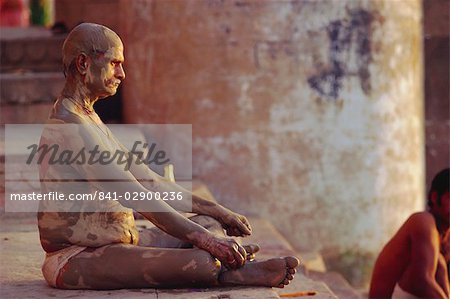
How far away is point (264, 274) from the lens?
455cm

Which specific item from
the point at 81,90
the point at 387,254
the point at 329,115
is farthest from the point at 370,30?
the point at 81,90

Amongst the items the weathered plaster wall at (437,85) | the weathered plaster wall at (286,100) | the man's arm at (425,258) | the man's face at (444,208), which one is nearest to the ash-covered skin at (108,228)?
the man's arm at (425,258)

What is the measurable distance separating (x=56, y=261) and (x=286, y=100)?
12.8ft

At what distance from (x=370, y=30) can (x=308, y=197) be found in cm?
136

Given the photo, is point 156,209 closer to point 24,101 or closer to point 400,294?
point 400,294

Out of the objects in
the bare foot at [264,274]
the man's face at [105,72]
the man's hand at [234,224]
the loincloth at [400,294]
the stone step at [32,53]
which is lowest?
the loincloth at [400,294]

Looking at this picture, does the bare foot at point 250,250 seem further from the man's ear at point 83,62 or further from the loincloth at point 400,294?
the loincloth at point 400,294

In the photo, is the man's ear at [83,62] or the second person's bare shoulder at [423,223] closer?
the man's ear at [83,62]

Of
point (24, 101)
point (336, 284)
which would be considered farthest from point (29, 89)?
point (336, 284)

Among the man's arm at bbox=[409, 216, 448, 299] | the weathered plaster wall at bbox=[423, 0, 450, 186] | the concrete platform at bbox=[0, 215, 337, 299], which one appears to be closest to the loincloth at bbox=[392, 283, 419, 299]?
the man's arm at bbox=[409, 216, 448, 299]

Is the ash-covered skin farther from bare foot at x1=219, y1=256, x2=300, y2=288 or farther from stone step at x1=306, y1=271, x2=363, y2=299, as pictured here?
stone step at x1=306, y1=271, x2=363, y2=299

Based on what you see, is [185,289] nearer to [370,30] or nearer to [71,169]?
[71,169]

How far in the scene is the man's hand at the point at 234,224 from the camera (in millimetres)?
4789

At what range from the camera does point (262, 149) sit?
27.2 ft
